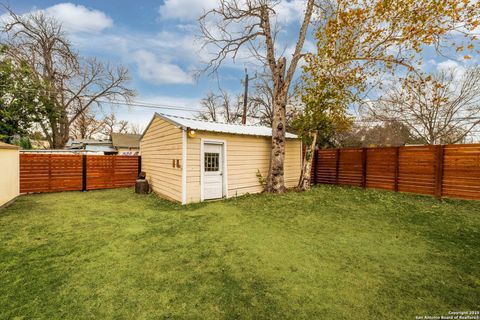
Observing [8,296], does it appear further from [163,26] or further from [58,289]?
[163,26]

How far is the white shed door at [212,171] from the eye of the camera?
6.96 m

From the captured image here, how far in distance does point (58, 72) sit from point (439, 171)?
83.1ft

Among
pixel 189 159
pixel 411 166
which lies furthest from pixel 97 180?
pixel 411 166

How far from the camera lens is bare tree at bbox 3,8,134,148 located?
48.3 ft

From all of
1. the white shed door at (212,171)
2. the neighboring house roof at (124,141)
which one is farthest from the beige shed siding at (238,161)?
the neighboring house roof at (124,141)

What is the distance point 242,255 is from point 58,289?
2292mm

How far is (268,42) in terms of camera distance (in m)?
7.93

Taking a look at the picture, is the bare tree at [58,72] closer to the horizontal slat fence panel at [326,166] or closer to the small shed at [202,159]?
the small shed at [202,159]

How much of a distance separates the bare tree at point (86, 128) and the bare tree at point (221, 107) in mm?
15499

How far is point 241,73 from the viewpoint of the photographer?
51.2 feet

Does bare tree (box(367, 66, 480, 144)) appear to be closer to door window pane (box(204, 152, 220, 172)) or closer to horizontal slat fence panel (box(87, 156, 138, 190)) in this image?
door window pane (box(204, 152, 220, 172))

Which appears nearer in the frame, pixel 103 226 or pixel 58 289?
pixel 58 289

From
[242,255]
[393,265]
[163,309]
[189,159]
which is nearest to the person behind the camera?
[163,309]

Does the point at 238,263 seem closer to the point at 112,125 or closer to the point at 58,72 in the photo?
the point at 58,72
